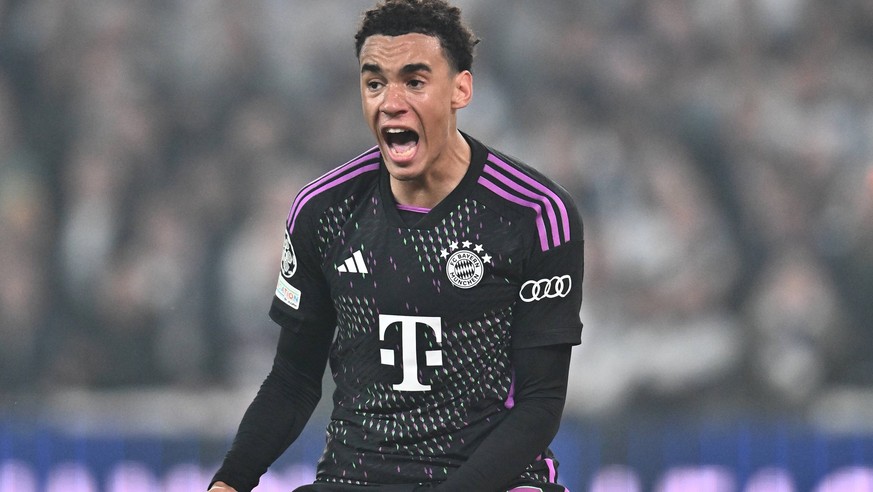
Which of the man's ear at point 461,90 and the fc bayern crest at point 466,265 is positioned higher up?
the man's ear at point 461,90

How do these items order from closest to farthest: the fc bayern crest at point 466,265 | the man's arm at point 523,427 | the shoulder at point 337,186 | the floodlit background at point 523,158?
the man's arm at point 523,427 < the fc bayern crest at point 466,265 < the shoulder at point 337,186 < the floodlit background at point 523,158

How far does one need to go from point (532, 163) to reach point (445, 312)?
3525 mm

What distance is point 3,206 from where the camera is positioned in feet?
20.0

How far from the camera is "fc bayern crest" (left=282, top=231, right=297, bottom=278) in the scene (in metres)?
2.85

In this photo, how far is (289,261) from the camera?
2.86 m

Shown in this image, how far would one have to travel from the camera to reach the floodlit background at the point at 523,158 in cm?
578

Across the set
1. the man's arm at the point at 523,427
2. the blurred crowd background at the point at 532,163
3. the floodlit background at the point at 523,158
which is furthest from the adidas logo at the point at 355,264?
the blurred crowd background at the point at 532,163

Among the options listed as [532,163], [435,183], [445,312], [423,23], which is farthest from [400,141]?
[532,163]

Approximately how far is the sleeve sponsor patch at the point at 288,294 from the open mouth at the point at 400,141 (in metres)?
0.41

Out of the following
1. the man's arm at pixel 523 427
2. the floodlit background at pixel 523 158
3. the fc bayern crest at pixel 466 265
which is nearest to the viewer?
the man's arm at pixel 523 427

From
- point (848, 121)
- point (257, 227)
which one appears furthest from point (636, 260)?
point (257, 227)

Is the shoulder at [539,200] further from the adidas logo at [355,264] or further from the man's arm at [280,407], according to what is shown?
the man's arm at [280,407]

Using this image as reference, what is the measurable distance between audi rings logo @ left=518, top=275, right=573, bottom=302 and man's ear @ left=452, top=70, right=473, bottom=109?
0.41 m

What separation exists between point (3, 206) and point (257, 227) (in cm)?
122
